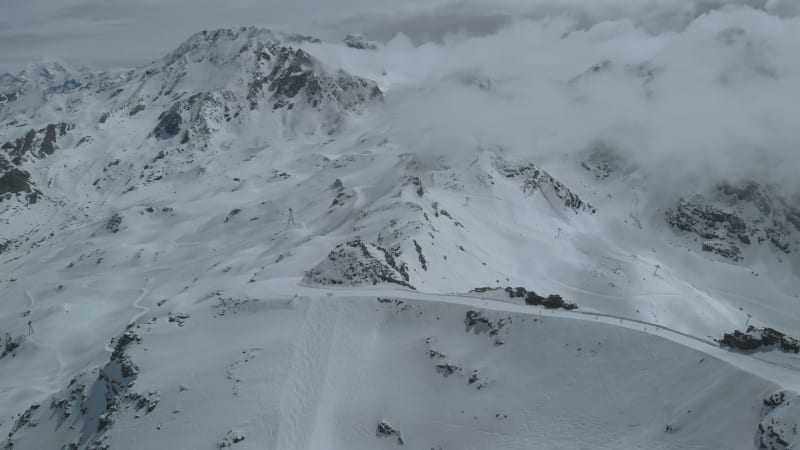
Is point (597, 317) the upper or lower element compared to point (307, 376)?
upper

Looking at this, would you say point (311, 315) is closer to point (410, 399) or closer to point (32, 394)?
point (410, 399)

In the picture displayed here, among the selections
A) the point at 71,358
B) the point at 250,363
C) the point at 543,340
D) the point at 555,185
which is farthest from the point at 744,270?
the point at 71,358

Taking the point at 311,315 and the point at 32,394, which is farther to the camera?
the point at 32,394

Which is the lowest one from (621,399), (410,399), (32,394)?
(32,394)

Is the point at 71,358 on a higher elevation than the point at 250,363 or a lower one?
lower

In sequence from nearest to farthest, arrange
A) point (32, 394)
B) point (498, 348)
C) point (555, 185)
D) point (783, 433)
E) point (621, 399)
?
point (783, 433)
point (621, 399)
point (498, 348)
point (32, 394)
point (555, 185)

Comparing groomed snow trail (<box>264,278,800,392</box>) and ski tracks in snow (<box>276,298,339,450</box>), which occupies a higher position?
groomed snow trail (<box>264,278,800,392</box>)

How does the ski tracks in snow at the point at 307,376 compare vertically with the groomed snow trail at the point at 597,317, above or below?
below

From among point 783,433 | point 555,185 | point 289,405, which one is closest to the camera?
point 783,433

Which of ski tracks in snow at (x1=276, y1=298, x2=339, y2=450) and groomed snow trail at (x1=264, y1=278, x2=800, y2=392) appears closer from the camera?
groomed snow trail at (x1=264, y1=278, x2=800, y2=392)

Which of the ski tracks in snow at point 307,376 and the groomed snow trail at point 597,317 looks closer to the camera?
the groomed snow trail at point 597,317

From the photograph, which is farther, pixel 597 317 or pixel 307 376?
pixel 597 317
